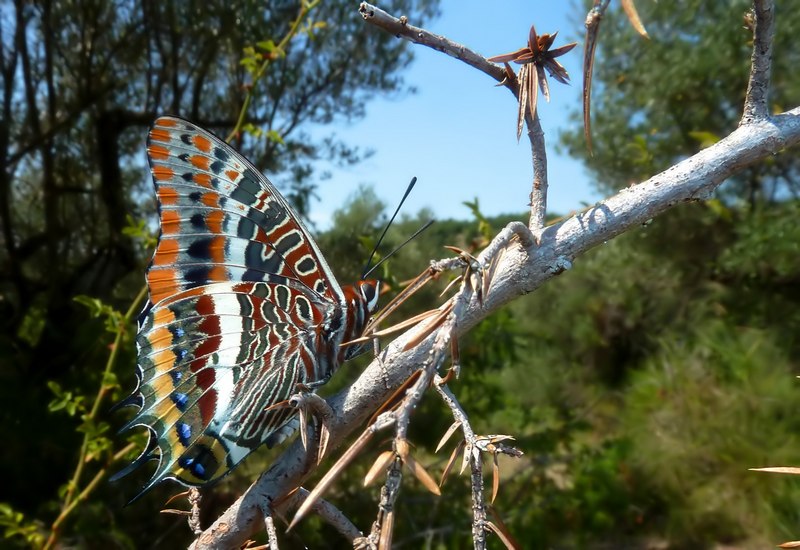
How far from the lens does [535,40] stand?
46cm

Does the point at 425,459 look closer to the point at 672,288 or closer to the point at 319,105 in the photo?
the point at 319,105

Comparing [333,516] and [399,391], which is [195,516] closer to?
[333,516]

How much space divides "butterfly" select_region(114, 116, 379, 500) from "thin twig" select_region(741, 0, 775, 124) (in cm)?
54

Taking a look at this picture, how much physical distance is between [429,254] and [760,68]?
7.45 feet

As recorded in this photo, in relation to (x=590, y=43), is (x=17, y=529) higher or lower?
lower

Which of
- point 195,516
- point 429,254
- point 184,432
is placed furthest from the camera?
point 429,254

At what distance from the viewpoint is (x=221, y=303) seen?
957mm

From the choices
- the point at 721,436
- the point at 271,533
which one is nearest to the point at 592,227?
the point at 271,533

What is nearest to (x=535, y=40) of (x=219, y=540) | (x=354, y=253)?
(x=219, y=540)

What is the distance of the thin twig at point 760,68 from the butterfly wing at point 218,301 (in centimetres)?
57

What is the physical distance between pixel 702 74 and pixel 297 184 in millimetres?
1861

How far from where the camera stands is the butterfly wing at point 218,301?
0.88m

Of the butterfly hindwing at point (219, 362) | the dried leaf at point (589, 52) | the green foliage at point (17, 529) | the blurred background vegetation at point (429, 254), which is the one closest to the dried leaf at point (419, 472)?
the dried leaf at point (589, 52)

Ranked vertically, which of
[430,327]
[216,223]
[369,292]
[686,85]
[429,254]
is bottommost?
[430,327]
